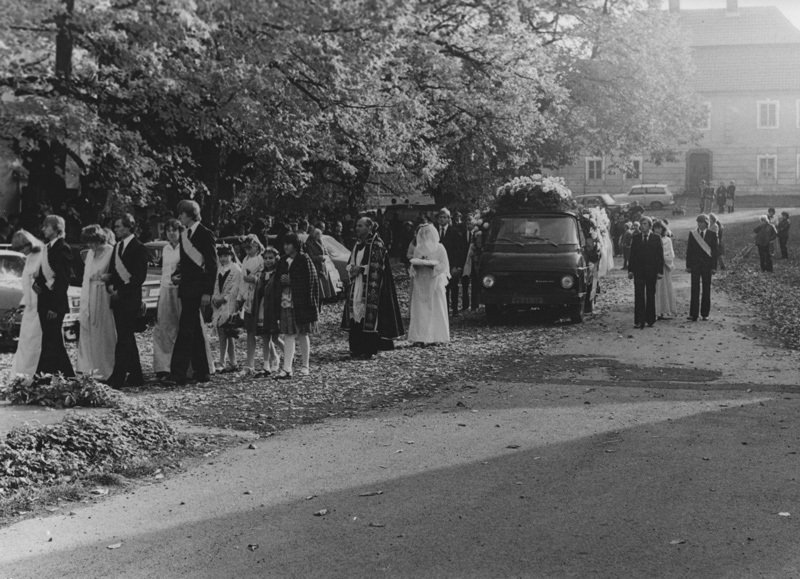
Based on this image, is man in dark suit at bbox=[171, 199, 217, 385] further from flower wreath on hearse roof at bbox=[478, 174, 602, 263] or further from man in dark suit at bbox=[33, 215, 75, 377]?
flower wreath on hearse roof at bbox=[478, 174, 602, 263]

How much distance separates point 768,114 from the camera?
77625 mm

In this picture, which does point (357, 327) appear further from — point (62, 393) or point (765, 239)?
point (765, 239)

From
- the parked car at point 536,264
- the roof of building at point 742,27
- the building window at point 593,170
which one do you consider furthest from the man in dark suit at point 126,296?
the roof of building at point 742,27

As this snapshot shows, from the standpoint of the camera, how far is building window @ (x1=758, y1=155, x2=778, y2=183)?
76625 millimetres

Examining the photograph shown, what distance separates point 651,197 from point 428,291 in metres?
51.2

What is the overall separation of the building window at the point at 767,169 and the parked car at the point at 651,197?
42.6 feet

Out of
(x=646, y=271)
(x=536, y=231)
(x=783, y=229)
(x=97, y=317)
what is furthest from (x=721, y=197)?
(x=97, y=317)

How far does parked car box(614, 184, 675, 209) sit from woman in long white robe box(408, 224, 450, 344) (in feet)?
164

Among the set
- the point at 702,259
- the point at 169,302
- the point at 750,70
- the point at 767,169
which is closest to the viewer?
the point at 169,302

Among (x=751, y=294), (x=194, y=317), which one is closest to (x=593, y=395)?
(x=194, y=317)

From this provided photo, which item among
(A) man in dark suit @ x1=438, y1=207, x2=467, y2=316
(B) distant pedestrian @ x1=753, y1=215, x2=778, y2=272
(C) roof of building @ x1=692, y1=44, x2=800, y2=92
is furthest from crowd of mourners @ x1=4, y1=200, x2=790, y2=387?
(C) roof of building @ x1=692, y1=44, x2=800, y2=92

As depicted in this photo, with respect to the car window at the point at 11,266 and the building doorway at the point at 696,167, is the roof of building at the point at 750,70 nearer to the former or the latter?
the building doorway at the point at 696,167

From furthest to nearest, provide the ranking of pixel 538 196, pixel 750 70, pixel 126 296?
pixel 750 70 < pixel 538 196 < pixel 126 296

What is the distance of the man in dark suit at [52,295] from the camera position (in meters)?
12.6
